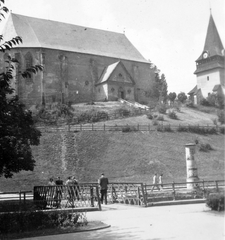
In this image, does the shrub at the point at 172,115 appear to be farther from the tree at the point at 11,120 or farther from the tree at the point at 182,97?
the tree at the point at 11,120

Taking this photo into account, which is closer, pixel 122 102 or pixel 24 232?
pixel 24 232

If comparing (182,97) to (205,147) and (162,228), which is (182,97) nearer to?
(205,147)

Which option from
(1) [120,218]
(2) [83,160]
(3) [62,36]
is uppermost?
(3) [62,36]

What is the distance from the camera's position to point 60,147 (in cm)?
3456

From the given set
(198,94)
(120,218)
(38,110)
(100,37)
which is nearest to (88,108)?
(38,110)

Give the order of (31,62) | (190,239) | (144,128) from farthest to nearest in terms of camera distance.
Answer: (31,62) → (144,128) → (190,239)

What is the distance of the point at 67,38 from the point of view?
61.2 m

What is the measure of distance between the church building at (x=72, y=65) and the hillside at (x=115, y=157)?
1990cm

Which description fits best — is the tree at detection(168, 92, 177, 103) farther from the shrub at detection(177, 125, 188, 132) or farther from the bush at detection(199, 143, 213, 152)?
the bush at detection(199, 143, 213, 152)

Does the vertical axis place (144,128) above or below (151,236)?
above

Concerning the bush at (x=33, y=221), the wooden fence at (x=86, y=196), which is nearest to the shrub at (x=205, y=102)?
the wooden fence at (x=86, y=196)

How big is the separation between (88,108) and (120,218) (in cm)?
3859

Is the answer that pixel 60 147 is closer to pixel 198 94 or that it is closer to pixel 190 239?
pixel 190 239

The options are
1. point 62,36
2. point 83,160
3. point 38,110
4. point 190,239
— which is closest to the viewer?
point 190,239
